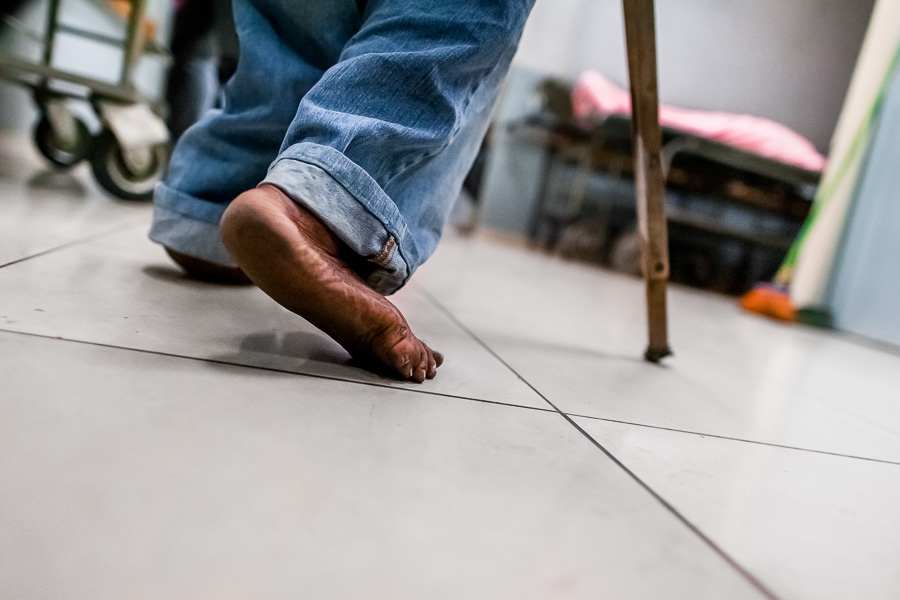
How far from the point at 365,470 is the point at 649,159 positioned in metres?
0.61

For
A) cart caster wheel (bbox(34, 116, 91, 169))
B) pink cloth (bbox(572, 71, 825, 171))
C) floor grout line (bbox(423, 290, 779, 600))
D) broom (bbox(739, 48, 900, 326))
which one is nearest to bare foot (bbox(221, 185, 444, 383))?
floor grout line (bbox(423, 290, 779, 600))

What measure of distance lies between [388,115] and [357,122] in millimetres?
36

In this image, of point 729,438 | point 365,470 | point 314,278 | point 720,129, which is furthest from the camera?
point 720,129

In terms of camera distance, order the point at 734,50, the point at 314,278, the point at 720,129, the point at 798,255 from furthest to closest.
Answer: the point at 734,50 < the point at 720,129 < the point at 798,255 < the point at 314,278

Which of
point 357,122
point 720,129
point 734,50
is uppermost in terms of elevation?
point 734,50

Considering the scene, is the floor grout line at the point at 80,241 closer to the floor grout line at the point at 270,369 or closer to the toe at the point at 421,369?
the floor grout line at the point at 270,369

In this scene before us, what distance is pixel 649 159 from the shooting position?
783 millimetres

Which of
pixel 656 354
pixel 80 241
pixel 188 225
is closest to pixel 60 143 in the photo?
pixel 80 241

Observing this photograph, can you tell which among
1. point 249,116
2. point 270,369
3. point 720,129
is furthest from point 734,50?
point 270,369

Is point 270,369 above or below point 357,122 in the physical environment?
below

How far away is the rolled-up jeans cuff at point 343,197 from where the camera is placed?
19.1 inches

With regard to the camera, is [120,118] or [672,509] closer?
[672,509]

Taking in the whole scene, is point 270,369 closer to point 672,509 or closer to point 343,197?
point 343,197

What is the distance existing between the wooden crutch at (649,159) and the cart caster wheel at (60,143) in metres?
1.47
